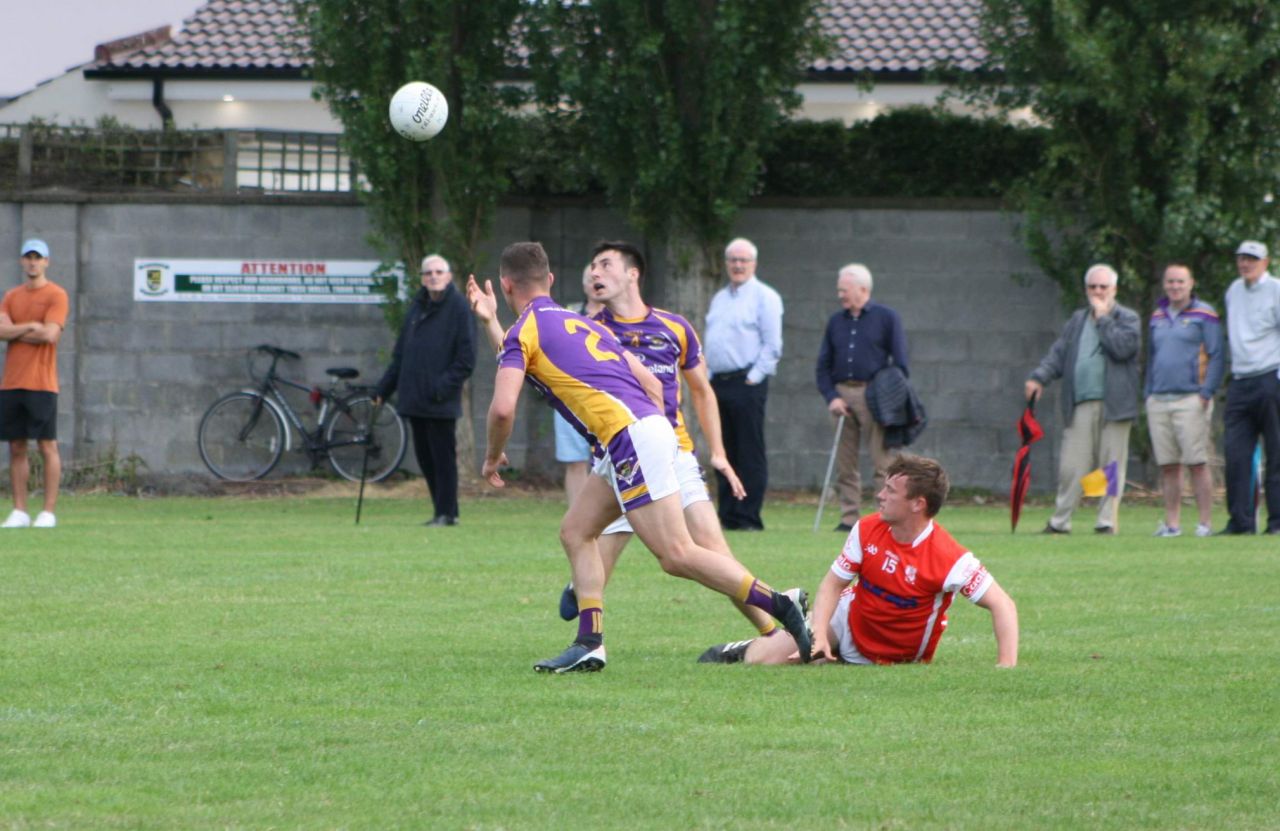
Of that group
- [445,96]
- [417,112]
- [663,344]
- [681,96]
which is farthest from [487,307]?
[445,96]

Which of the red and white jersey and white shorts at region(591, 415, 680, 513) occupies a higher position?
white shorts at region(591, 415, 680, 513)

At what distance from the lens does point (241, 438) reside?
1995 cm

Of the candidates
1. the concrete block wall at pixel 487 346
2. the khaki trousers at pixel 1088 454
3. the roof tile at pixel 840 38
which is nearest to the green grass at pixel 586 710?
the khaki trousers at pixel 1088 454

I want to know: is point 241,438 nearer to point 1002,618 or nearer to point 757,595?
point 757,595

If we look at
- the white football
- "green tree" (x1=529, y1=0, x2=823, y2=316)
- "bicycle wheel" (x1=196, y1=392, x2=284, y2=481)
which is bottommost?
"bicycle wheel" (x1=196, y1=392, x2=284, y2=481)

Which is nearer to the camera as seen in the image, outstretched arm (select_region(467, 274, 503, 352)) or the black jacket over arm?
outstretched arm (select_region(467, 274, 503, 352))

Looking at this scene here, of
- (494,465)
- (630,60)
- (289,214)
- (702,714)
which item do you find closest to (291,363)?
(289,214)

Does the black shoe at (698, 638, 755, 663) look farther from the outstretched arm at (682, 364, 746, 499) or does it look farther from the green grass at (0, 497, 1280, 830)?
the outstretched arm at (682, 364, 746, 499)

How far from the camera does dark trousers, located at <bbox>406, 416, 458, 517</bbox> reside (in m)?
15.2

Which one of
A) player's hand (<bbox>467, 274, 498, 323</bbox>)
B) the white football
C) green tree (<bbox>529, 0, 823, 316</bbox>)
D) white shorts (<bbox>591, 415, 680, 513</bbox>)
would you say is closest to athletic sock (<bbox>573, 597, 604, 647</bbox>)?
white shorts (<bbox>591, 415, 680, 513</bbox>)

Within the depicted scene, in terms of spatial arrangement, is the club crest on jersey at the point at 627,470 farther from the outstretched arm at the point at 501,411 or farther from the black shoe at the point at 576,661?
the black shoe at the point at 576,661

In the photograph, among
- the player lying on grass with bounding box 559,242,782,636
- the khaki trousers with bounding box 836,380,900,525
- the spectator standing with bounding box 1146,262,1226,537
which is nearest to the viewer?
the player lying on grass with bounding box 559,242,782,636

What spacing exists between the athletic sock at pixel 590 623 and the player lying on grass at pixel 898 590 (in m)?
0.52

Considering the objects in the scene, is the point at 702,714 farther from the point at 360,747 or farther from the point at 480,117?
the point at 480,117
